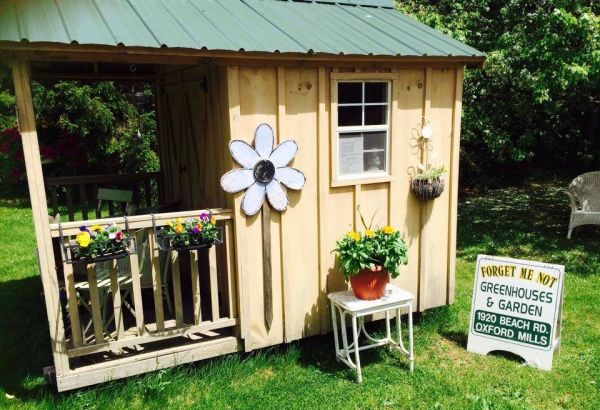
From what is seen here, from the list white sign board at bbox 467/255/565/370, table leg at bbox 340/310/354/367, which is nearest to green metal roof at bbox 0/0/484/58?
white sign board at bbox 467/255/565/370

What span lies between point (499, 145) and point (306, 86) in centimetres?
727

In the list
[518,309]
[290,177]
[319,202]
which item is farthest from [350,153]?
[518,309]

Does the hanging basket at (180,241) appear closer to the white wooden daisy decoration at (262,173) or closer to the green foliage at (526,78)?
the white wooden daisy decoration at (262,173)

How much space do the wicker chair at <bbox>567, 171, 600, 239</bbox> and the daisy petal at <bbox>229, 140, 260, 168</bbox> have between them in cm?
622

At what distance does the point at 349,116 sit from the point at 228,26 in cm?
129

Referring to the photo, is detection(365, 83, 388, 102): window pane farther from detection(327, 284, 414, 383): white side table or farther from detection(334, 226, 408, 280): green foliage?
detection(327, 284, 414, 383): white side table

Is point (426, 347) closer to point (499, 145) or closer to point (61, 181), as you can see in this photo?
point (61, 181)

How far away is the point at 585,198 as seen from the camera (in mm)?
8477

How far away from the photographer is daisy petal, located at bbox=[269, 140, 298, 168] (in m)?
4.33

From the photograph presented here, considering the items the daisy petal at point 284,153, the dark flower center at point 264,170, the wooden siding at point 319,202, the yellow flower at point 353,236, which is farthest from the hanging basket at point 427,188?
the dark flower center at point 264,170

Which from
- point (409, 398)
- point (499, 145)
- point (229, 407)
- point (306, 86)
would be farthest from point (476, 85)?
point (229, 407)

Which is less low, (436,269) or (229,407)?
(436,269)

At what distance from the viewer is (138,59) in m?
3.80

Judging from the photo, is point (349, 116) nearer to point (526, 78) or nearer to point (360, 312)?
point (360, 312)
